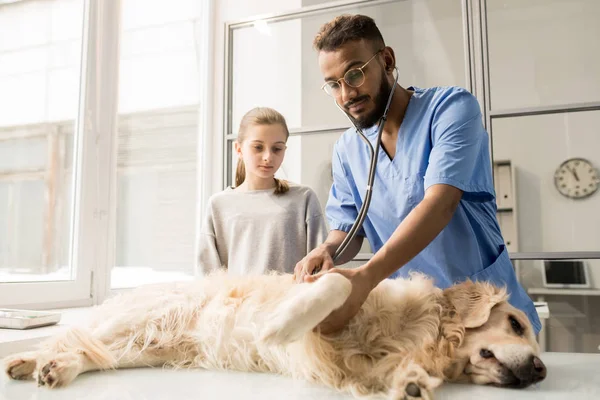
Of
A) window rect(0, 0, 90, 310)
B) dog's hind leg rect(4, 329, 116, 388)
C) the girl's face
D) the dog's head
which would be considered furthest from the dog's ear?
window rect(0, 0, 90, 310)

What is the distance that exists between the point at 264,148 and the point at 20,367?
1220mm

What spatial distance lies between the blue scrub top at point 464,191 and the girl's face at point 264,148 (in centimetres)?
58

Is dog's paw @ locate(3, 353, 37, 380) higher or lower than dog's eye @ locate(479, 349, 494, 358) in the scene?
lower

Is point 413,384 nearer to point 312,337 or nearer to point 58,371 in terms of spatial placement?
point 312,337

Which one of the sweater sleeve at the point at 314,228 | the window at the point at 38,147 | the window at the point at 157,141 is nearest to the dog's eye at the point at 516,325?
the sweater sleeve at the point at 314,228

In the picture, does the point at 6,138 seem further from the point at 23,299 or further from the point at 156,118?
the point at 156,118

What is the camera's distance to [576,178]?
86.4 inches

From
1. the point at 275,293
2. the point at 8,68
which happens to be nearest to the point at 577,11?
the point at 275,293

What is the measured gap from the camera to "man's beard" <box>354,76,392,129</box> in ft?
4.54

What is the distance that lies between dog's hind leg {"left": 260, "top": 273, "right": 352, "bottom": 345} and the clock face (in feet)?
5.47

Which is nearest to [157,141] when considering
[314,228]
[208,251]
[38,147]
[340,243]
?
[38,147]

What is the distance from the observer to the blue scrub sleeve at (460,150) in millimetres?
1210

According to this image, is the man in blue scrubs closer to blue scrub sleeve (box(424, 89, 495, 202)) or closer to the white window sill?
blue scrub sleeve (box(424, 89, 495, 202))

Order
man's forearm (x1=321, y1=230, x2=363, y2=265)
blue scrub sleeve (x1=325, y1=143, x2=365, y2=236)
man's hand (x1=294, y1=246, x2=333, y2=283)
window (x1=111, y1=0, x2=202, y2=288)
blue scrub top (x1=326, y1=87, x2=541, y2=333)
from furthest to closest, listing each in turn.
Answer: window (x1=111, y1=0, x2=202, y2=288) < blue scrub sleeve (x1=325, y1=143, x2=365, y2=236) < man's forearm (x1=321, y1=230, x2=363, y2=265) < blue scrub top (x1=326, y1=87, x2=541, y2=333) < man's hand (x1=294, y1=246, x2=333, y2=283)
